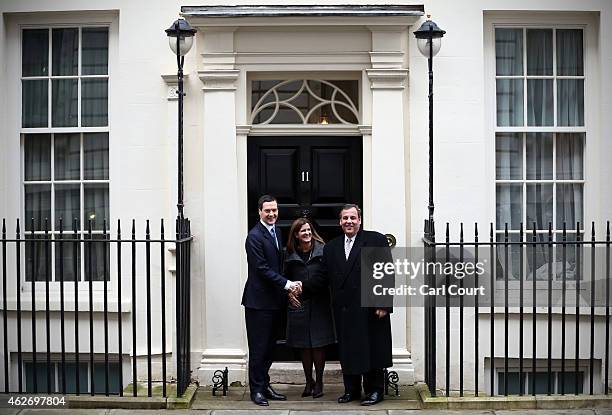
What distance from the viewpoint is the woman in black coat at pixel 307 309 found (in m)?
8.63

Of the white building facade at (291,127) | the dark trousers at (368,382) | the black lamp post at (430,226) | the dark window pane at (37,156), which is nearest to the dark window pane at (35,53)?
the white building facade at (291,127)

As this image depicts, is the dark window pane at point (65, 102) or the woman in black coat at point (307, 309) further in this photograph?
the dark window pane at point (65, 102)

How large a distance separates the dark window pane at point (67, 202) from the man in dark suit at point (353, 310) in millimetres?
2746

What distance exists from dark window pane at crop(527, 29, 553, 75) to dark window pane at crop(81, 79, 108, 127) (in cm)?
444

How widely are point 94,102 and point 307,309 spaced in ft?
10.6

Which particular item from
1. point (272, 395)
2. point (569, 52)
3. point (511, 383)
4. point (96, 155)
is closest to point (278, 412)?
point (272, 395)

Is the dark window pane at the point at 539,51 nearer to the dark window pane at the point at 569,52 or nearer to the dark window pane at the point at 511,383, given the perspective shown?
the dark window pane at the point at 569,52

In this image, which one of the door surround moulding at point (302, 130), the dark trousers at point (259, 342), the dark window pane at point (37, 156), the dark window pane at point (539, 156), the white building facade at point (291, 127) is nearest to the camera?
the dark trousers at point (259, 342)

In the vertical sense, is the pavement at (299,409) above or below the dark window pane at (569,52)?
below

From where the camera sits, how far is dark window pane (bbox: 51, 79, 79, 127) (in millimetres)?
9773

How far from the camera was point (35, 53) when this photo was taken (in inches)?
386

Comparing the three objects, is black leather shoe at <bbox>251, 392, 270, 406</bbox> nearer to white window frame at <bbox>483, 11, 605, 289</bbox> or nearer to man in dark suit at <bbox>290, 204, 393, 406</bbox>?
man in dark suit at <bbox>290, 204, 393, 406</bbox>

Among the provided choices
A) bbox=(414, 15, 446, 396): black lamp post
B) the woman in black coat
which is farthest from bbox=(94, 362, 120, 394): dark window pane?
bbox=(414, 15, 446, 396): black lamp post

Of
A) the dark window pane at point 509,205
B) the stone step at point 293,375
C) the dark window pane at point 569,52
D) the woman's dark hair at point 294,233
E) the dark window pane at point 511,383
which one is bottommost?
the dark window pane at point 511,383
